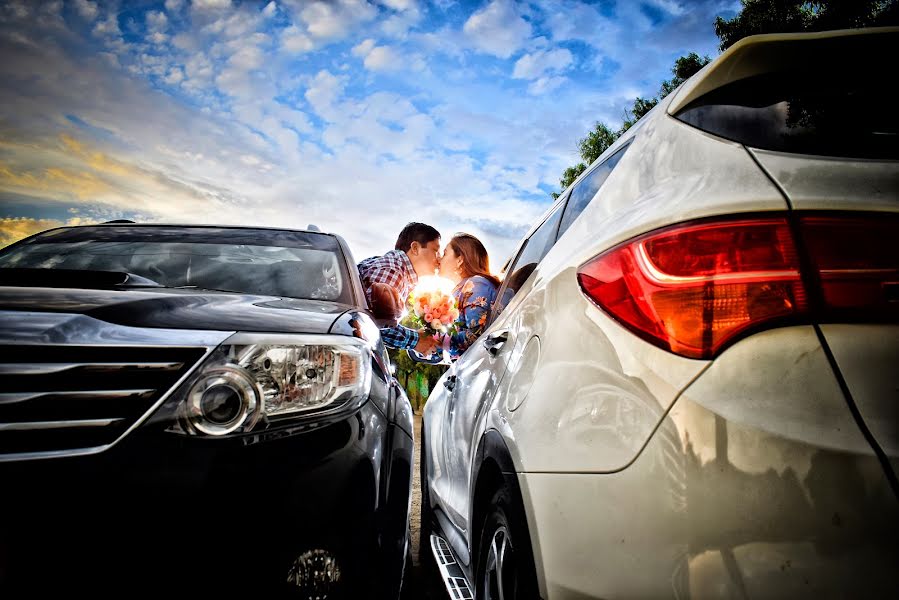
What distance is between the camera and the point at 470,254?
5215mm

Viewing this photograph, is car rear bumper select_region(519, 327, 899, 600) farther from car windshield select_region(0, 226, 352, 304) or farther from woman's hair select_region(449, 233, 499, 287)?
woman's hair select_region(449, 233, 499, 287)

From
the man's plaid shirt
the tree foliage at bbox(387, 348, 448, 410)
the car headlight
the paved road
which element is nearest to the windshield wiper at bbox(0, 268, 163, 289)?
the car headlight

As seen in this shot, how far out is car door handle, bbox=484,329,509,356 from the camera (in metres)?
1.90

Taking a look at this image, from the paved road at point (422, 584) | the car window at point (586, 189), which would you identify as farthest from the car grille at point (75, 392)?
the paved road at point (422, 584)

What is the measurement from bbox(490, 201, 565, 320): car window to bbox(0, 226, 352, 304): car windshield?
723 mm

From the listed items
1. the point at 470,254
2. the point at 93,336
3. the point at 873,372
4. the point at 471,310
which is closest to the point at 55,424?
the point at 93,336

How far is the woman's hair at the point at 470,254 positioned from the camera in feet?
16.9

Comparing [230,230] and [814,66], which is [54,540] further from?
[230,230]

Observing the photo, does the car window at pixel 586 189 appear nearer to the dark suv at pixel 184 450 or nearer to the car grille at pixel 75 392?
the dark suv at pixel 184 450

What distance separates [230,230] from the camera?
310 cm

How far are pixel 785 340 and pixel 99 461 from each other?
1.36m

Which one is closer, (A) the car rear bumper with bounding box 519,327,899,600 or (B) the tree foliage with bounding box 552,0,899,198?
(A) the car rear bumper with bounding box 519,327,899,600

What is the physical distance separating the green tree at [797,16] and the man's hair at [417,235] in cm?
1085

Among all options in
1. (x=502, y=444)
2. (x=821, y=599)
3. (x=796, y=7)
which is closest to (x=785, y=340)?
(x=821, y=599)
